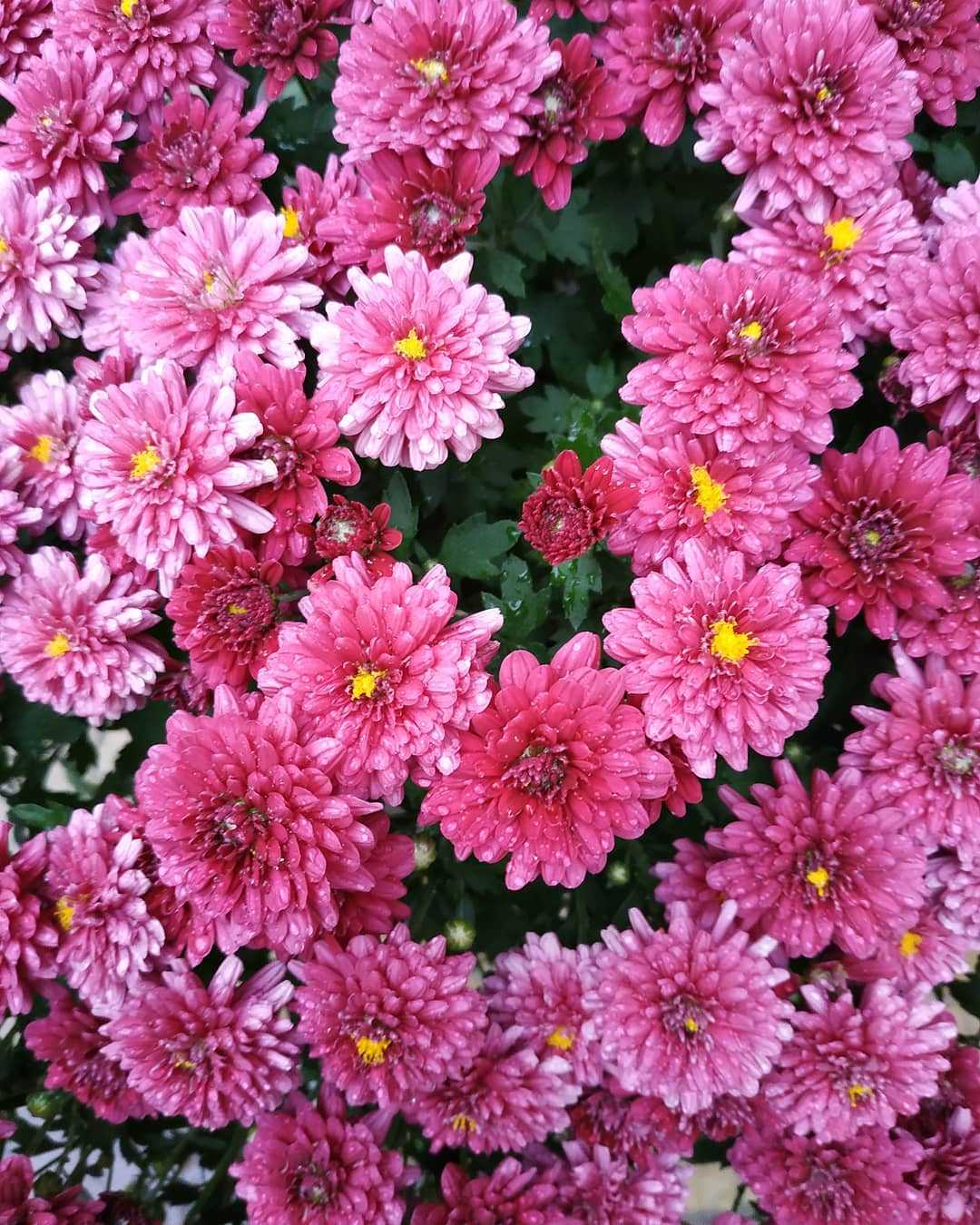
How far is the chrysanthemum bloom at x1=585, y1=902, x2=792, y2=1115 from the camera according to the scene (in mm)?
988

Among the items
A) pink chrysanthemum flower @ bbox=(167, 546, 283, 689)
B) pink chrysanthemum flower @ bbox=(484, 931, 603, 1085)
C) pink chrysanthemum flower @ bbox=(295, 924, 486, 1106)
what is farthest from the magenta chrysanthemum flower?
pink chrysanthemum flower @ bbox=(484, 931, 603, 1085)

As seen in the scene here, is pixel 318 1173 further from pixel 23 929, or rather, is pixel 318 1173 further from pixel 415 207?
pixel 415 207

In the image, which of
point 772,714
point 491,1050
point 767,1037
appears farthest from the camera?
point 491,1050

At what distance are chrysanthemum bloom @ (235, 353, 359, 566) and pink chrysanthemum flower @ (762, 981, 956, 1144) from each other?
0.79 m

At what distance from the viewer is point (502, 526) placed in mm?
1020

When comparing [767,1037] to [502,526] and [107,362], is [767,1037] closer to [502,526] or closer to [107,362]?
[502,526]

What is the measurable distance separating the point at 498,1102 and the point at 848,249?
1056 mm

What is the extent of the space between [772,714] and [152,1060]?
780mm

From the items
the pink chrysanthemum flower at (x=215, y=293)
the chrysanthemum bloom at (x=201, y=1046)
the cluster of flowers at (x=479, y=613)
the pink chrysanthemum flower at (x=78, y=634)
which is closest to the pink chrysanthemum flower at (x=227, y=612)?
the cluster of flowers at (x=479, y=613)

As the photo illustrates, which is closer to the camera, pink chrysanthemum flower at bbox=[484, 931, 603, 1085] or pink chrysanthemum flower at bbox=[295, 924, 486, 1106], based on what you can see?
pink chrysanthemum flower at bbox=[295, 924, 486, 1106]

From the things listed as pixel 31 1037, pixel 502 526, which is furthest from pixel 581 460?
pixel 31 1037

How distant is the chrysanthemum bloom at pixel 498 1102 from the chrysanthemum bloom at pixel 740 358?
2.46 ft

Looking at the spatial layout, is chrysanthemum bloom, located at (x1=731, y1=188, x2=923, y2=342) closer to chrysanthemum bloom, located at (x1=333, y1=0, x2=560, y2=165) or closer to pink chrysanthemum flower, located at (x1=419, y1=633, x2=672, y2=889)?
chrysanthemum bloom, located at (x1=333, y1=0, x2=560, y2=165)

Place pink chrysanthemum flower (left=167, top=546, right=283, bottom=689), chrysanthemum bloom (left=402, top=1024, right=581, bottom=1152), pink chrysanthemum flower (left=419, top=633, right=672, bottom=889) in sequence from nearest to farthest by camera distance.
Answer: pink chrysanthemum flower (left=419, top=633, right=672, bottom=889)
pink chrysanthemum flower (left=167, top=546, right=283, bottom=689)
chrysanthemum bloom (left=402, top=1024, right=581, bottom=1152)
